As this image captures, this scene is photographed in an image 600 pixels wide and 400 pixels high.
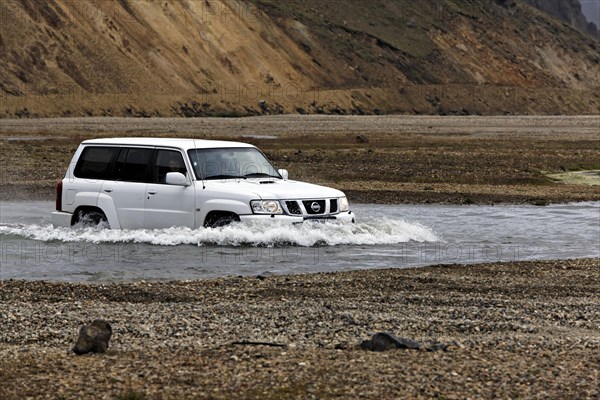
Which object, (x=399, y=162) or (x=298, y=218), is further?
(x=399, y=162)

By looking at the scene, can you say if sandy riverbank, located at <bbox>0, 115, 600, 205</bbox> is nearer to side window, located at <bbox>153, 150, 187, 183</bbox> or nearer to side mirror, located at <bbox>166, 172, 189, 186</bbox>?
side window, located at <bbox>153, 150, 187, 183</bbox>

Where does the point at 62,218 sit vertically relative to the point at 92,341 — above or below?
above

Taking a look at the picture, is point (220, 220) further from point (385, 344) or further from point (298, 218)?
point (385, 344)

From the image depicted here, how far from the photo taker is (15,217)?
2247cm

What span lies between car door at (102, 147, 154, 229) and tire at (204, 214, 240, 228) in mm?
1092

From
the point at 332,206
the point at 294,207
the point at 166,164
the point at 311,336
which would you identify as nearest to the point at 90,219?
the point at 166,164

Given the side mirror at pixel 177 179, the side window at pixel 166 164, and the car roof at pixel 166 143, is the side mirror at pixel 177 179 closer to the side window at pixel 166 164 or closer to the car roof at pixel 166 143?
the side window at pixel 166 164

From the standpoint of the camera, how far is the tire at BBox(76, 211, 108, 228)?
17.8 meters

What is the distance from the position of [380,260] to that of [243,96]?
76.5m

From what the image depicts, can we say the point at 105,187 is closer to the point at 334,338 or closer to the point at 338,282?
the point at 338,282

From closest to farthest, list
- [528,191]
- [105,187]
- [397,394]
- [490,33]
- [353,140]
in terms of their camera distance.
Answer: [397,394] → [105,187] → [528,191] → [353,140] → [490,33]

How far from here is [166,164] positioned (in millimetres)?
17562

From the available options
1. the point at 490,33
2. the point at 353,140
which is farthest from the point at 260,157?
the point at 490,33

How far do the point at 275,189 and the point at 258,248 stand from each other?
36.5 inches
